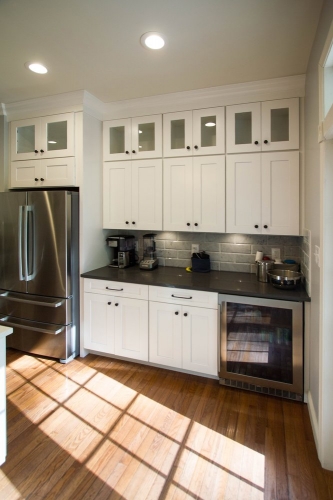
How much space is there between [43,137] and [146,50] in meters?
1.51

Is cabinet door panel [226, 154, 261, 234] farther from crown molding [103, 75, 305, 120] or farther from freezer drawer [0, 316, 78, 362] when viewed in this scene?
freezer drawer [0, 316, 78, 362]

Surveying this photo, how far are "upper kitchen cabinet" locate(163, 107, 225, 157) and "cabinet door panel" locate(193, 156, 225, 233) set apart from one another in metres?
0.11

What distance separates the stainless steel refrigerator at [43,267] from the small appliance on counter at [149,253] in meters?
0.71

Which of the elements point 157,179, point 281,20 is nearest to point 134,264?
point 157,179

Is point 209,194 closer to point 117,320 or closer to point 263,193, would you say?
point 263,193

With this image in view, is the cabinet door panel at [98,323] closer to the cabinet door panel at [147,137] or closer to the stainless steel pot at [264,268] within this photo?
the stainless steel pot at [264,268]

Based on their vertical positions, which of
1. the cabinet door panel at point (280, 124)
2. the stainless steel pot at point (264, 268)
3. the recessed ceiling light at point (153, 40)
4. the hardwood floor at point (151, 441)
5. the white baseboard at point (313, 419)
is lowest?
the hardwood floor at point (151, 441)

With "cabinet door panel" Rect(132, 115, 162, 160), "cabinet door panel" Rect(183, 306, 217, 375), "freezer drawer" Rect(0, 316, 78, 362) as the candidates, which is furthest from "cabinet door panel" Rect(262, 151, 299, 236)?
"freezer drawer" Rect(0, 316, 78, 362)

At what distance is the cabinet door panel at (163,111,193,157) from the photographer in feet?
9.19

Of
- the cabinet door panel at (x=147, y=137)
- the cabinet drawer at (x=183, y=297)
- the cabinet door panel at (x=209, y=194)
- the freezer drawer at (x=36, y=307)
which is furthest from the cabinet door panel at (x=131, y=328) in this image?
the cabinet door panel at (x=147, y=137)

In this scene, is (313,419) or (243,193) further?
(243,193)

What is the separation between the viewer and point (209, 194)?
2.77m

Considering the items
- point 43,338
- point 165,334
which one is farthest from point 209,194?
point 43,338

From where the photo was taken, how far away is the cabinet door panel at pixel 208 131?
8.81 feet
